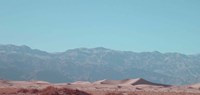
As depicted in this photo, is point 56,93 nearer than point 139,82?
Yes

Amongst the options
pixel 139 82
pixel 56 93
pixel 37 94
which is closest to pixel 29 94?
pixel 37 94

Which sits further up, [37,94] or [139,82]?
[139,82]

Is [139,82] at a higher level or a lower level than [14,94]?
higher

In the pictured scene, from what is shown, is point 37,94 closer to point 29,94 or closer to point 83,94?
point 29,94

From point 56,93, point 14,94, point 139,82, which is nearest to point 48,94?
point 56,93

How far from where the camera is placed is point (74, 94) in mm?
42500

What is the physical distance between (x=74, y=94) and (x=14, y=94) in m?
6.22

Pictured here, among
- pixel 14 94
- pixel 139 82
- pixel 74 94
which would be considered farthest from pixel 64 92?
pixel 139 82

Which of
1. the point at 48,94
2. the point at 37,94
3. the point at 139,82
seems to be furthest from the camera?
the point at 139,82

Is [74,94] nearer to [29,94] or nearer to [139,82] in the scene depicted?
[29,94]

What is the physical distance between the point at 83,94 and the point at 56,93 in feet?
11.7

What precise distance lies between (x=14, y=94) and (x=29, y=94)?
1.53 metres

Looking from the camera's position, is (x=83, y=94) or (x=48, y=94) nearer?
(x=48, y=94)

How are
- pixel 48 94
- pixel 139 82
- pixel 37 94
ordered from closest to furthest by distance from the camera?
pixel 48 94, pixel 37 94, pixel 139 82
